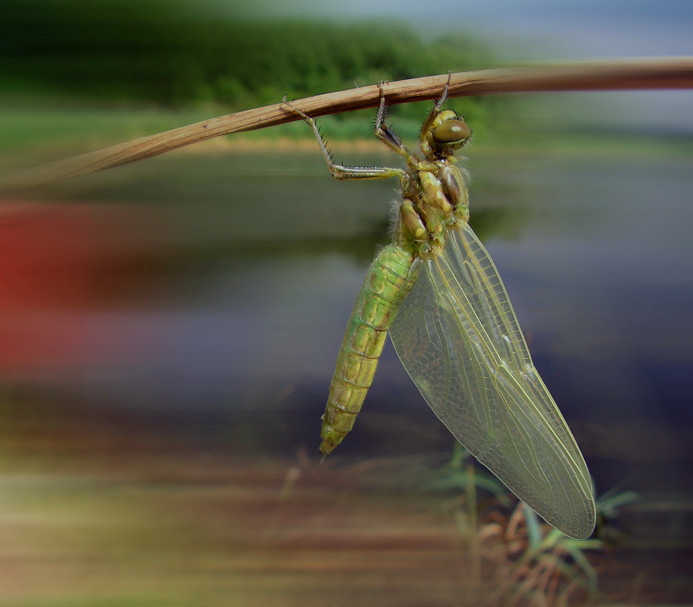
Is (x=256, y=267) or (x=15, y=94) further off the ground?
(x=15, y=94)

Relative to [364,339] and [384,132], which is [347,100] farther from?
[364,339]

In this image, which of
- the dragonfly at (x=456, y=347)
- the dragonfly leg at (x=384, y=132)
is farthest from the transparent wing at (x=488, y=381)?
the dragonfly leg at (x=384, y=132)

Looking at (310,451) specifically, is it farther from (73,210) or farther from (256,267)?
(73,210)

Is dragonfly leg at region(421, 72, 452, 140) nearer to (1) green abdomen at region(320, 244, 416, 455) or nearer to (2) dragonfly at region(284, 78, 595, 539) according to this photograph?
(2) dragonfly at region(284, 78, 595, 539)

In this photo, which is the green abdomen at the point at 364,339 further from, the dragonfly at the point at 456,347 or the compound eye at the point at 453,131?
the compound eye at the point at 453,131

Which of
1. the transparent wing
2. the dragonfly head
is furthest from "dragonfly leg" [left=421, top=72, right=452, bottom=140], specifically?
the transparent wing

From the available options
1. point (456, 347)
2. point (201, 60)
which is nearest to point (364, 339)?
point (456, 347)

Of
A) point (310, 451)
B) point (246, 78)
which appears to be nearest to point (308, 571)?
point (310, 451)
